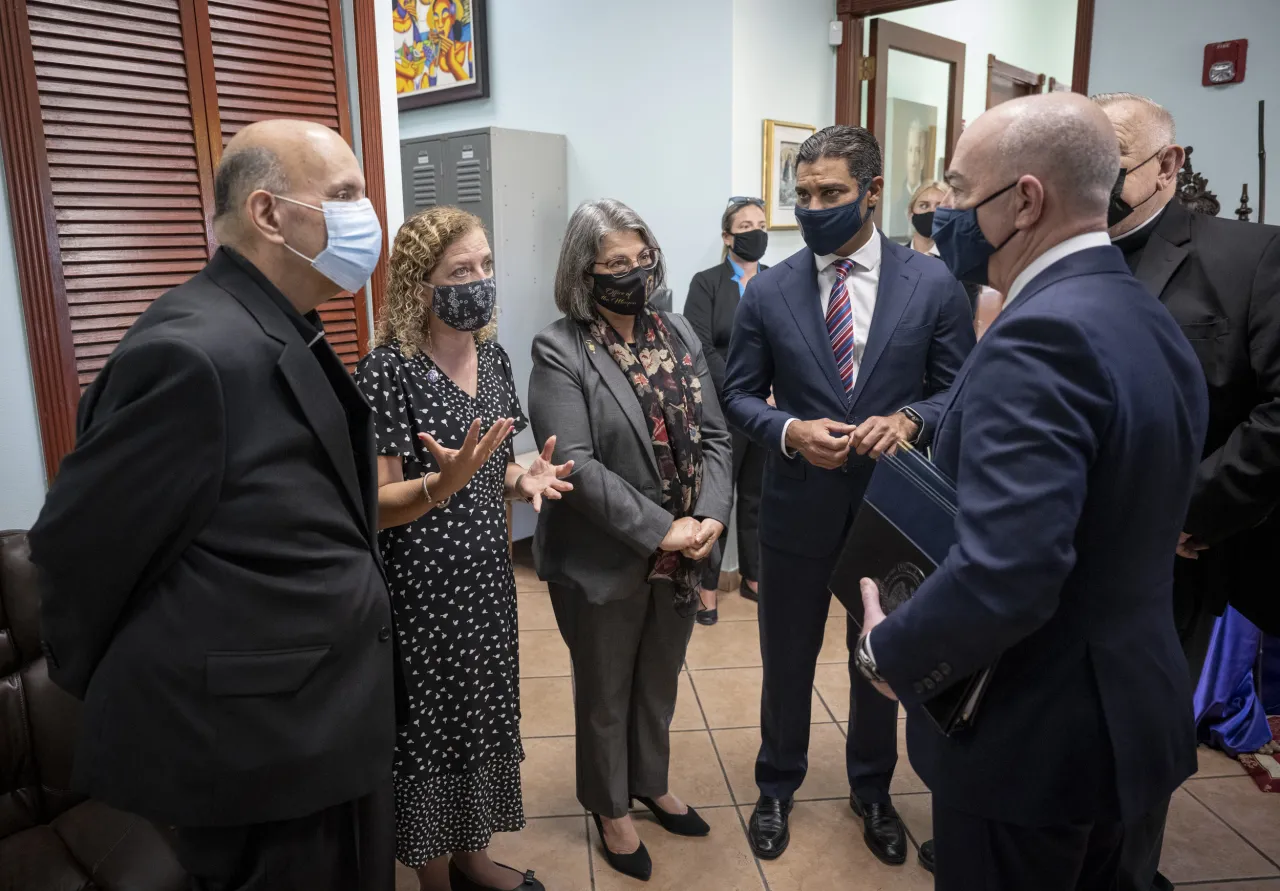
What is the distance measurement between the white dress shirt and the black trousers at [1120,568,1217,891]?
2.81 ft

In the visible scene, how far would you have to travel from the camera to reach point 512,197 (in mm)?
4195

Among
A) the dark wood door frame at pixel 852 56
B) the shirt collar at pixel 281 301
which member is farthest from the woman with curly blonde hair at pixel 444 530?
the dark wood door frame at pixel 852 56

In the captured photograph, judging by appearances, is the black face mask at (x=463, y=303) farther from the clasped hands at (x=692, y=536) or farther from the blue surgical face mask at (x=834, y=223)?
the blue surgical face mask at (x=834, y=223)

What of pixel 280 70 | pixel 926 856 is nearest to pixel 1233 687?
pixel 926 856

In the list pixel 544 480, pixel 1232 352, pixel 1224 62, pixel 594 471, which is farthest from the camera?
pixel 1224 62

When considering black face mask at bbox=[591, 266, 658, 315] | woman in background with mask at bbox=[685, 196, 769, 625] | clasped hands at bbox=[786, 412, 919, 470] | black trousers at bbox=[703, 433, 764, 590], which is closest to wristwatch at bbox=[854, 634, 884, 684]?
clasped hands at bbox=[786, 412, 919, 470]

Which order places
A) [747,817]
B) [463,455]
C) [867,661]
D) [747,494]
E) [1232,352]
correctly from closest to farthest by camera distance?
[867,661], [463,455], [1232,352], [747,817], [747,494]

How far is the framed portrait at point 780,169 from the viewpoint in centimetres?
393

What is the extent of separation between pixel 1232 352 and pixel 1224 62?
2.52m

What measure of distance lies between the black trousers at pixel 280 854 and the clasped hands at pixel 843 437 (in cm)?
122

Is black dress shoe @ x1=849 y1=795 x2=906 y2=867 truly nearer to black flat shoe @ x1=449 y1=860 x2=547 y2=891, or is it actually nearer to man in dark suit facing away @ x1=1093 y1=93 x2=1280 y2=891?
man in dark suit facing away @ x1=1093 y1=93 x2=1280 y2=891

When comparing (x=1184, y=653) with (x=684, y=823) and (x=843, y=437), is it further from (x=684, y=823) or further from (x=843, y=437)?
(x=684, y=823)

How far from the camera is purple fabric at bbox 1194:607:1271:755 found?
270 centimetres

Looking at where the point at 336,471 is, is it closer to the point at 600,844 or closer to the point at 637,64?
the point at 600,844
